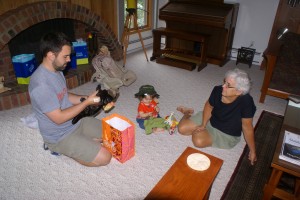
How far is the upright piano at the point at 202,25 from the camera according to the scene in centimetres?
425

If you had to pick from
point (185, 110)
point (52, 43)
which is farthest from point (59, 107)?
point (185, 110)

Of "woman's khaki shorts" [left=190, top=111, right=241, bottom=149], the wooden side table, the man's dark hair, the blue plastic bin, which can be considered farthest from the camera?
the blue plastic bin

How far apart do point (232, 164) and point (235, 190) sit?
0.34 meters

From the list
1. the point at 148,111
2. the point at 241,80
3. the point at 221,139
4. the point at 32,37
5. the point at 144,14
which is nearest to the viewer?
the point at 241,80

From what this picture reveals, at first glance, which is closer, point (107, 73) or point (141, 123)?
point (141, 123)

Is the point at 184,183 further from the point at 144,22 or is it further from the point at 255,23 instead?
the point at 144,22

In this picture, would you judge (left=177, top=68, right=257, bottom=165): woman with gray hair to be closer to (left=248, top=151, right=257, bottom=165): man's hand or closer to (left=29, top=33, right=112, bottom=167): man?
(left=248, top=151, right=257, bottom=165): man's hand

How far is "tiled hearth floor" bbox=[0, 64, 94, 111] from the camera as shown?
2993 mm

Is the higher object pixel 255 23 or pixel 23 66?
pixel 255 23

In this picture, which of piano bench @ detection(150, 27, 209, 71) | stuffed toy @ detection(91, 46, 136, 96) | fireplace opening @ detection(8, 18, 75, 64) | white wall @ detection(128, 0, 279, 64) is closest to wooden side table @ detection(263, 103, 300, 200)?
stuffed toy @ detection(91, 46, 136, 96)

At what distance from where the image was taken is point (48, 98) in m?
1.78

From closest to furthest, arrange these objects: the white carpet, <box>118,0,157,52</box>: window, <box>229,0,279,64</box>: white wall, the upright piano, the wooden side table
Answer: the wooden side table → the white carpet → the upright piano → <box>229,0,279,64</box>: white wall → <box>118,0,157,52</box>: window

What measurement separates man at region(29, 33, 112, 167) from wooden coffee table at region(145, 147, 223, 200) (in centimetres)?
79

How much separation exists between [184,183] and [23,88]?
8.68ft
